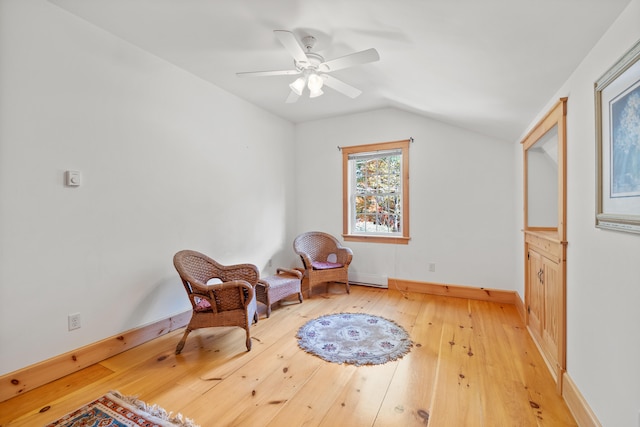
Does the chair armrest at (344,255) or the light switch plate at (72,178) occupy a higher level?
the light switch plate at (72,178)

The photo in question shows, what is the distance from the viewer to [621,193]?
1.22 metres

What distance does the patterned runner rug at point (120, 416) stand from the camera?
1.58m

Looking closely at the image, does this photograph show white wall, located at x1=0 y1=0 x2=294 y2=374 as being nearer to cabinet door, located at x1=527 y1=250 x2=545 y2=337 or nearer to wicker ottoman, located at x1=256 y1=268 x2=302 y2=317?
wicker ottoman, located at x1=256 y1=268 x2=302 y2=317

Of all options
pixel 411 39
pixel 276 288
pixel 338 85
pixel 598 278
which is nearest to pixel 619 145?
pixel 598 278

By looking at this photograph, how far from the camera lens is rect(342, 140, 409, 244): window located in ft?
13.6

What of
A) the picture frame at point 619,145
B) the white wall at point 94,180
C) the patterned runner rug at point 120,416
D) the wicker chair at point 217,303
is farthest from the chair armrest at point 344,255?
the picture frame at point 619,145

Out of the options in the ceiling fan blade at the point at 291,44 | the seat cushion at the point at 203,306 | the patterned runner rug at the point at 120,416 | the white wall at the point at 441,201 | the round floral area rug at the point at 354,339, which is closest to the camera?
the patterned runner rug at the point at 120,416

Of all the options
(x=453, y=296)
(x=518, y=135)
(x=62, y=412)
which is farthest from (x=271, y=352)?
(x=518, y=135)

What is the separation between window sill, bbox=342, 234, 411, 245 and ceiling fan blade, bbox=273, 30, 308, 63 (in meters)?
2.78

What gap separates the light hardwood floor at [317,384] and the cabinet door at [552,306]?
0.21 meters

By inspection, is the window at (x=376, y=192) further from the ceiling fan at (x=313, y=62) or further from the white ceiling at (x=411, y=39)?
the ceiling fan at (x=313, y=62)

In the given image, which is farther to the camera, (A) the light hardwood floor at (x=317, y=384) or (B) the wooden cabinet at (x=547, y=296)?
(B) the wooden cabinet at (x=547, y=296)

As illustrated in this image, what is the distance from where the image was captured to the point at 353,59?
2025mm

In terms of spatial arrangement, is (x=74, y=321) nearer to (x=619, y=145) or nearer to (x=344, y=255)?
(x=344, y=255)
